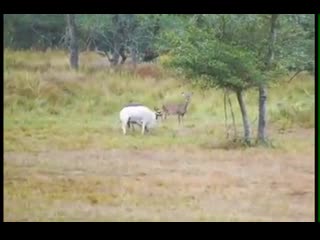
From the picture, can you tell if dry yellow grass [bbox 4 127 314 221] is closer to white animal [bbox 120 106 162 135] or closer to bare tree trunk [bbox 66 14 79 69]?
white animal [bbox 120 106 162 135]

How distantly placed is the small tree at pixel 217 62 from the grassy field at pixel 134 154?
0.20 ft

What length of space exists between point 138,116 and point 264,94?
2.63ft

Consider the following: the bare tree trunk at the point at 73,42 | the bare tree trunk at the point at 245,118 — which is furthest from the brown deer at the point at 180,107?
the bare tree trunk at the point at 73,42

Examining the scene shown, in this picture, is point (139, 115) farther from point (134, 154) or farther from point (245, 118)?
point (245, 118)

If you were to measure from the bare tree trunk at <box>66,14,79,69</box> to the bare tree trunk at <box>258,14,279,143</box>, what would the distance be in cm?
117

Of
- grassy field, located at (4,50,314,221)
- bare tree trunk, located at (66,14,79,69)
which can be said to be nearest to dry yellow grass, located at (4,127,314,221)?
grassy field, located at (4,50,314,221)

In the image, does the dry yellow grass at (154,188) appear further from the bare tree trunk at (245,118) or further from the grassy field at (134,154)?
the bare tree trunk at (245,118)

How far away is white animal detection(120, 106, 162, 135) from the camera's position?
439 centimetres

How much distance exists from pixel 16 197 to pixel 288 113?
5.80 feet

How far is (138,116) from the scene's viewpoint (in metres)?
4.39

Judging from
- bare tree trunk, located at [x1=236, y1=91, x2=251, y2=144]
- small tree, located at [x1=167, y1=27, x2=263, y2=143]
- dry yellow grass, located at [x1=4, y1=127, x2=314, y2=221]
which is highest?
small tree, located at [x1=167, y1=27, x2=263, y2=143]

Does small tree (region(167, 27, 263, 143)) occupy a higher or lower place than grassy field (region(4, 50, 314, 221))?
higher

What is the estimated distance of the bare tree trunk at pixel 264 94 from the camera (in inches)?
172

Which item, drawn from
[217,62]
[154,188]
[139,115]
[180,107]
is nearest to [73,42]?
[139,115]
